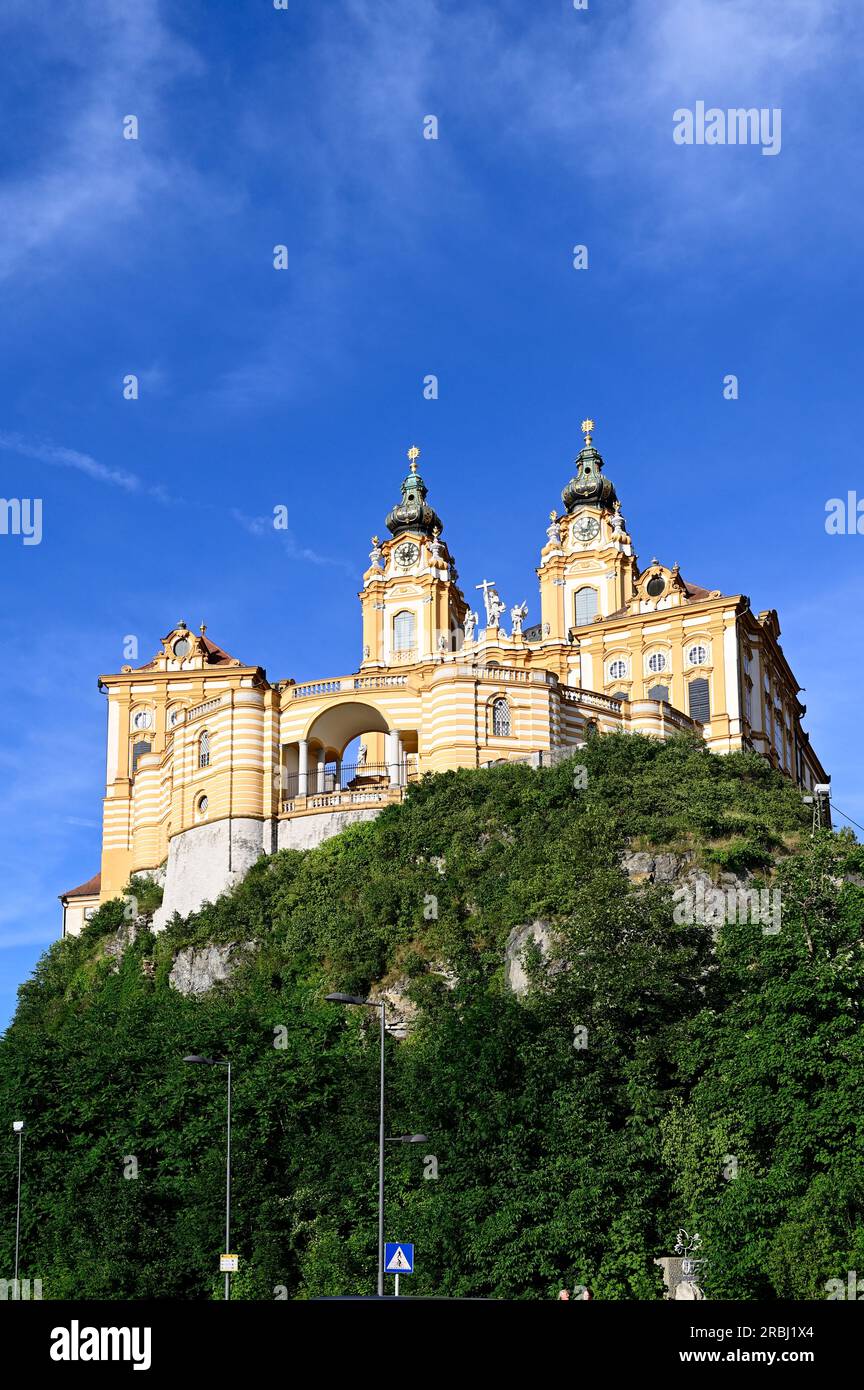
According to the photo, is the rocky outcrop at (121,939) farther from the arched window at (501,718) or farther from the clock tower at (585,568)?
the clock tower at (585,568)

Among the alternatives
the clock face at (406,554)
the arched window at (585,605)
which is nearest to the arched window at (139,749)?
the clock face at (406,554)

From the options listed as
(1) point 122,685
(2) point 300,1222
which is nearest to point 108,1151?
(2) point 300,1222

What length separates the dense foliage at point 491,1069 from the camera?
161 ft

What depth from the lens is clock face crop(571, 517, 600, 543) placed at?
102875 millimetres

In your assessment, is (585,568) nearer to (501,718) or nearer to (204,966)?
(501,718)

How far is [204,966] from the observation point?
74.1m

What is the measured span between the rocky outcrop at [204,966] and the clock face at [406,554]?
37.7m

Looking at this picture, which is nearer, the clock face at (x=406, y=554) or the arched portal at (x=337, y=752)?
the arched portal at (x=337, y=752)

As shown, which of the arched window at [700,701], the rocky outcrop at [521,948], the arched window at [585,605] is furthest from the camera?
the arched window at [585,605]

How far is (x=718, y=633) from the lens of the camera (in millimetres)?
91188

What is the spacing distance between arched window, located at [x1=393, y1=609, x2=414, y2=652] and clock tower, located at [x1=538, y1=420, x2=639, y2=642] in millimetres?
8361

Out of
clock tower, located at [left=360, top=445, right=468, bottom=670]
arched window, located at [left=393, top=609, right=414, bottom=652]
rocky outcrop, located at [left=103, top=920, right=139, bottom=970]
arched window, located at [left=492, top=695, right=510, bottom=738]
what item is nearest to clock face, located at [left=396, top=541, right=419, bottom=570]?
clock tower, located at [left=360, top=445, right=468, bottom=670]

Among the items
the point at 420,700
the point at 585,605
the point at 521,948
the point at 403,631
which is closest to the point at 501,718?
the point at 420,700
